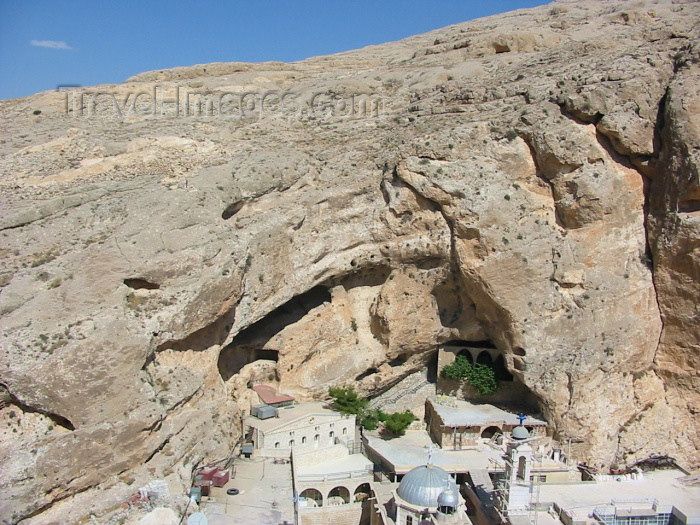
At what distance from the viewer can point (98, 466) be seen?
1717 centimetres

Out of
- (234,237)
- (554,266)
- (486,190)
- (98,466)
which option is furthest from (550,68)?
(98,466)

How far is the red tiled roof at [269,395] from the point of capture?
2361 centimetres

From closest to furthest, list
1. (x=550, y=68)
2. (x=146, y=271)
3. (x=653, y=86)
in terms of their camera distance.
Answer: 1. (x=146, y=271)
2. (x=653, y=86)
3. (x=550, y=68)

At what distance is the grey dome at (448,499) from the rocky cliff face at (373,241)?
7.28 meters

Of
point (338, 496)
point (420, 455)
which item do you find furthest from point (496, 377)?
point (338, 496)

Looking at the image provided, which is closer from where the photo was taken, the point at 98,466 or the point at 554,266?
the point at 98,466

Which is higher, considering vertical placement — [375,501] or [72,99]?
[72,99]

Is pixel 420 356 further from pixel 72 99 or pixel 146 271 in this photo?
pixel 72 99

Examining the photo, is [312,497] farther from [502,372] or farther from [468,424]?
[502,372]

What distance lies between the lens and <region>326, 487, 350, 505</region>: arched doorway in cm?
2175

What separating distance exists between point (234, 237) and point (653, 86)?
16154 mm

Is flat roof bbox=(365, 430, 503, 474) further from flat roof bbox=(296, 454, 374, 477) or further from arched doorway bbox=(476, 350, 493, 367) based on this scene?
arched doorway bbox=(476, 350, 493, 367)

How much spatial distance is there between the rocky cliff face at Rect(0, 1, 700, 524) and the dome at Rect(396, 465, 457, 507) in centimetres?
629

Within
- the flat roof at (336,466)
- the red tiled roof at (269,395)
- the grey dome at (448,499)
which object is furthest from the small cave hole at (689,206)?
the red tiled roof at (269,395)
